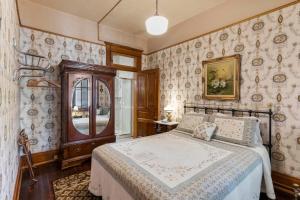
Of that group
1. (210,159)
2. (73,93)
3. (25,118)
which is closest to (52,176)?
(25,118)

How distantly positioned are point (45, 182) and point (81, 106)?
52.8 inches

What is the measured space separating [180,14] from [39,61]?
299 cm

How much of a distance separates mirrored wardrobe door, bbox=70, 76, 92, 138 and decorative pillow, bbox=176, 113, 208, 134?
1.81 metres

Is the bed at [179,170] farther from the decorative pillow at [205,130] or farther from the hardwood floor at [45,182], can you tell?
the hardwood floor at [45,182]

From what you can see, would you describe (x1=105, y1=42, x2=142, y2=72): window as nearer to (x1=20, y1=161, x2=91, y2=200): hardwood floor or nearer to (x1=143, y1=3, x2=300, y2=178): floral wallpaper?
(x1=143, y1=3, x2=300, y2=178): floral wallpaper

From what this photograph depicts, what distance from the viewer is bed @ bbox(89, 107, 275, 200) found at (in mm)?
1293

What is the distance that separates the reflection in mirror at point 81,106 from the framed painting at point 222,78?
235 cm

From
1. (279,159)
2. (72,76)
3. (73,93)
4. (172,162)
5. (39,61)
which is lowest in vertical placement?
(279,159)

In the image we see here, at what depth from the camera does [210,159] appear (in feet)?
5.92

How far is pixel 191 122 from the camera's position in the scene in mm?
2945

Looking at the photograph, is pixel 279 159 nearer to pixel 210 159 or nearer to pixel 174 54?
pixel 210 159

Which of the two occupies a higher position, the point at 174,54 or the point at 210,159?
the point at 174,54

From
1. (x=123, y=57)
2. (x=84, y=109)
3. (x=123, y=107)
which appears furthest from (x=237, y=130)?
(x=123, y=107)

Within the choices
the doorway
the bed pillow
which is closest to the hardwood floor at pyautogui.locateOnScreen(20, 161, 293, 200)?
the bed pillow
